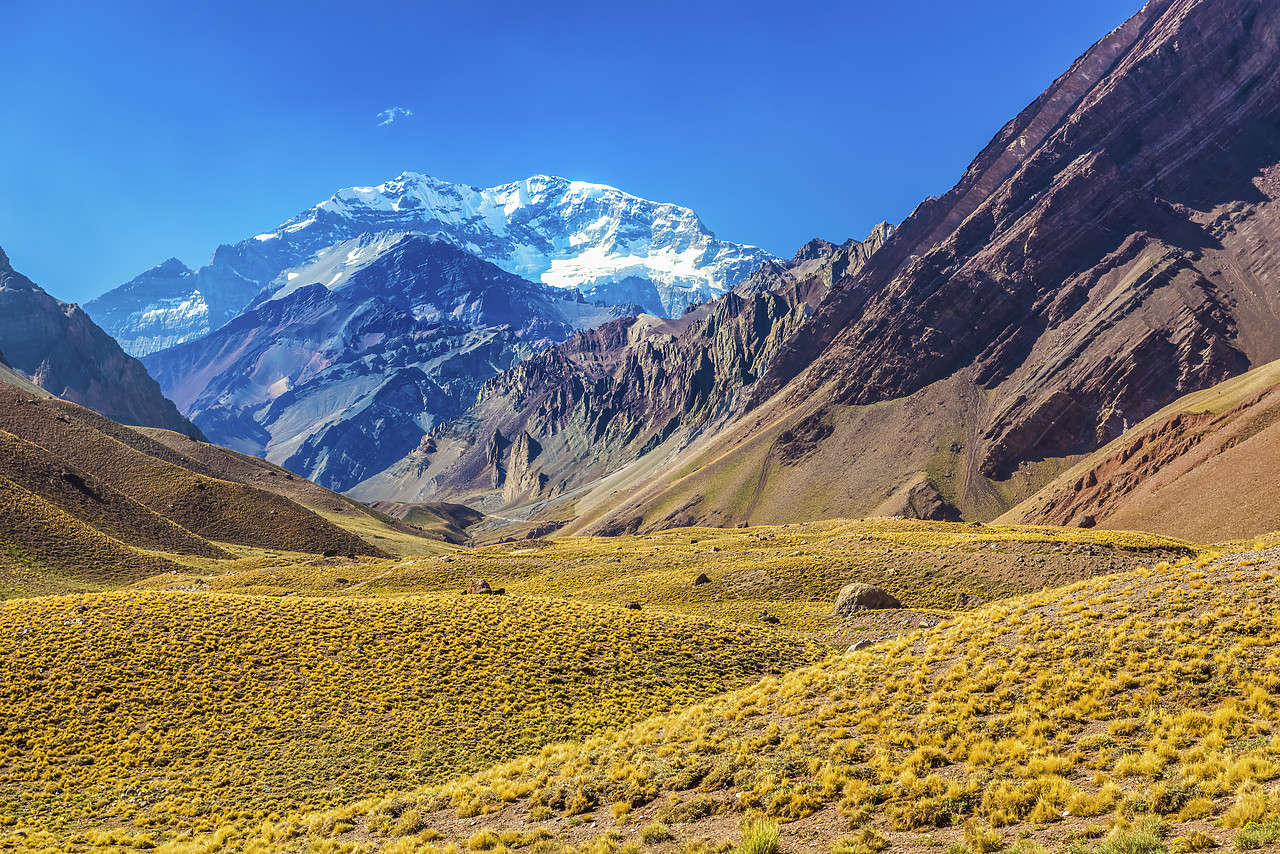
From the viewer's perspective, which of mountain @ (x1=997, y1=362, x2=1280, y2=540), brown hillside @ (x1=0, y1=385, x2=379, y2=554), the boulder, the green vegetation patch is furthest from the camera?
brown hillside @ (x1=0, y1=385, x2=379, y2=554)

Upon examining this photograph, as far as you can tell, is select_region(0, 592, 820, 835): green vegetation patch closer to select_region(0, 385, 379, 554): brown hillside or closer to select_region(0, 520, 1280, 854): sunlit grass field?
select_region(0, 520, 1280, 854): sunlit grass field

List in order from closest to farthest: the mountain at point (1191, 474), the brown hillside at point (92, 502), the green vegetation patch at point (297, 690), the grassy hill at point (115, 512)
A: 1. the green vegetation patch at point (297, 690)
2. the grassy hill at point (115, 512)
3. the brown hillside at point (92, 502)
4. the mountain at point (1191, 474)

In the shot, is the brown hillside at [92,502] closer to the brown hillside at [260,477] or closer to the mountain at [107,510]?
the mountain at [107,510]

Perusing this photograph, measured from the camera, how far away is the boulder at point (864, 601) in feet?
164

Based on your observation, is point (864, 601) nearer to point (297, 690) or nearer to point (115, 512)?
point (297, 690)

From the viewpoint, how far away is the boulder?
49912 mm

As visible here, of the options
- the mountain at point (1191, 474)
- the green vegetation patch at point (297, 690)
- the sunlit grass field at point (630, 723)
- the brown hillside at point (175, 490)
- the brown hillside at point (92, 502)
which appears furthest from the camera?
the brown hillside at point (175, 490)

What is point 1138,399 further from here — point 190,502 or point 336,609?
point 190,502

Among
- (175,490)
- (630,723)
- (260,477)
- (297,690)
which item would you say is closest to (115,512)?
(175,490)

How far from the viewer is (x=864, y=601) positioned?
1975 inches

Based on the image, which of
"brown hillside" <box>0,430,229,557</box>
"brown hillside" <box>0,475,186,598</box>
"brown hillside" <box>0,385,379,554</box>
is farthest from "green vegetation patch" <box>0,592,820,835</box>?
"brown hillside" <box>0,385,379,554</box>

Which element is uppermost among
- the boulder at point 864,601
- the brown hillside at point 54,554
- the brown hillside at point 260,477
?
the brown hillside at point 260,477

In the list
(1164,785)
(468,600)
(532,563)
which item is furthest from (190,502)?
(1164,785)

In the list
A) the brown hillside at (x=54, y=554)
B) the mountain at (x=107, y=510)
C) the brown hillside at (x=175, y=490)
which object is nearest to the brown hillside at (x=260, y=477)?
the mountain at (x=107, y=510)
